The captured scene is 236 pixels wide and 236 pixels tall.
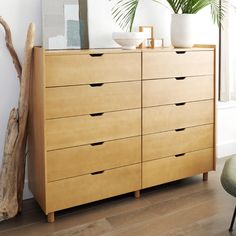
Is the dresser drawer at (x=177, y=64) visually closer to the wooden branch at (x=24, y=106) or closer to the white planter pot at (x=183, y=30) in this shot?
the white planter pot at (x=183, y=30)

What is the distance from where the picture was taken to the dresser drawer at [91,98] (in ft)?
7.47

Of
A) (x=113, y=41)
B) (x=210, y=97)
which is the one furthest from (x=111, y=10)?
(x=210, y=97)

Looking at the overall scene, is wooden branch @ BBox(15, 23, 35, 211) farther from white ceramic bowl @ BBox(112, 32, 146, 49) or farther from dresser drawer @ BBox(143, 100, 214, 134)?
dresser drawer @ BBox(143, 100, 214, 134)

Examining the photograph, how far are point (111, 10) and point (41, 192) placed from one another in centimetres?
146

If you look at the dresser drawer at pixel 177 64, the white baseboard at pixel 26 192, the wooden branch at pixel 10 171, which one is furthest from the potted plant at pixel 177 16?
the white baseboard at pixel 26 192

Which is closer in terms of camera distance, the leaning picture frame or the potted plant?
the leaning picture frame

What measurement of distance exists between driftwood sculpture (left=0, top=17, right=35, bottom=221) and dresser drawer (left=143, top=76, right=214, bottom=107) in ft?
2.66

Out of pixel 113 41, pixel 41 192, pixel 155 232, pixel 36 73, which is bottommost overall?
pixel 155 232

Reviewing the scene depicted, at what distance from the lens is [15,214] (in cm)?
241

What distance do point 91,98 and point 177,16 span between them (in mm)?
1014

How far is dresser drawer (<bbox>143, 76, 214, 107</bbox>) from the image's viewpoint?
8.63ft

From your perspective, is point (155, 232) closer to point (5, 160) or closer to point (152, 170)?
point (152, 170)

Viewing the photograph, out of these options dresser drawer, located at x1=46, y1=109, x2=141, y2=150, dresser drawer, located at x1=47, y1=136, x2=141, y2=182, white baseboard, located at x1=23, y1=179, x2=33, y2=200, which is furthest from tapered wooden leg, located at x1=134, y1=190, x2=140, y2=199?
white baseboard, located at x1=23, y1=179, x2=33, y2=200

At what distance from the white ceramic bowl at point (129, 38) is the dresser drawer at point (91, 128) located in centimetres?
47
